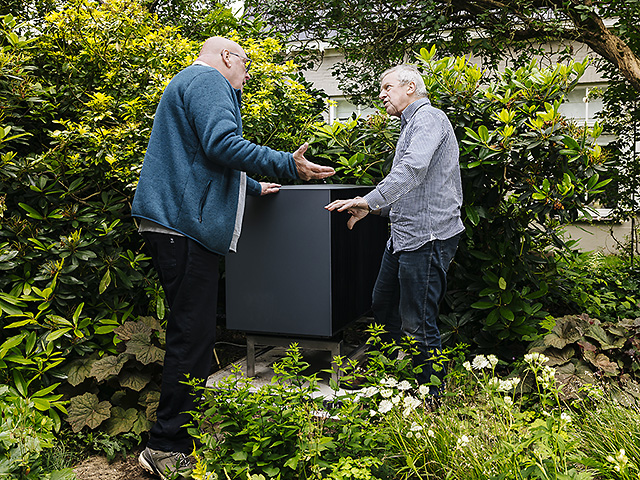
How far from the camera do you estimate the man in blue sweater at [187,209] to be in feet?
8.06

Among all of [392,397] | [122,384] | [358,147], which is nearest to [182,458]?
[122,384]

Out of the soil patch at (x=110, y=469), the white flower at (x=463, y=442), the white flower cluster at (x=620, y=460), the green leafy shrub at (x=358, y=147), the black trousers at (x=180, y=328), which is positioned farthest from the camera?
the green leafy shrub at (x=358, y=147)

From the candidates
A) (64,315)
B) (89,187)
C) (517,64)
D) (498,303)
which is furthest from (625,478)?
(517,64)

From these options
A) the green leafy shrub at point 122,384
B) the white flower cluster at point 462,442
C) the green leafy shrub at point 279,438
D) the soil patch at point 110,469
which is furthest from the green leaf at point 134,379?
the white flower cluster at point 462,442

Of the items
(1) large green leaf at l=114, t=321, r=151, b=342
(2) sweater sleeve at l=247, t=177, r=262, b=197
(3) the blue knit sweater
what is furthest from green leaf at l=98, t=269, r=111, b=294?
(2) sweater sleeve at l=247, t=177, r=262, b=197

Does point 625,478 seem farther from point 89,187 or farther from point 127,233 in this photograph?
point 89,187

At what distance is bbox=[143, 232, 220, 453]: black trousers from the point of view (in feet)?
8.29

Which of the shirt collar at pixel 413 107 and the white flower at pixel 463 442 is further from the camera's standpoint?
the shirt collar at pixel 413 107

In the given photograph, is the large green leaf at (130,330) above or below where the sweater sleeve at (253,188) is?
below

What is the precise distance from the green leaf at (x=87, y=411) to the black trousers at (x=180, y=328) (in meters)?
0.47

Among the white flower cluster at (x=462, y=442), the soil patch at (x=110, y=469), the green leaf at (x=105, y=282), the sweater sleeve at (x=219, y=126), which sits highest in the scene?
the sweater sleeve at (x=219, y=126)

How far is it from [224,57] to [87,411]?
1.95 m

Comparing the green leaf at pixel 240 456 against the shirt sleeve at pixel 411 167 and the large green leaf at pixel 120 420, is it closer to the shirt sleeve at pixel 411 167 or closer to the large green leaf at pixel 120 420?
the large green leaf at pixel 120 420

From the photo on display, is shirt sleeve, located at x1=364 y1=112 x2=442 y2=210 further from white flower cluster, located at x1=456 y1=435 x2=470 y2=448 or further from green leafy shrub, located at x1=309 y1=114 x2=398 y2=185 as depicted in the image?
white flower cluster, located at x1=456 y1=435 x2=470 y2=448
